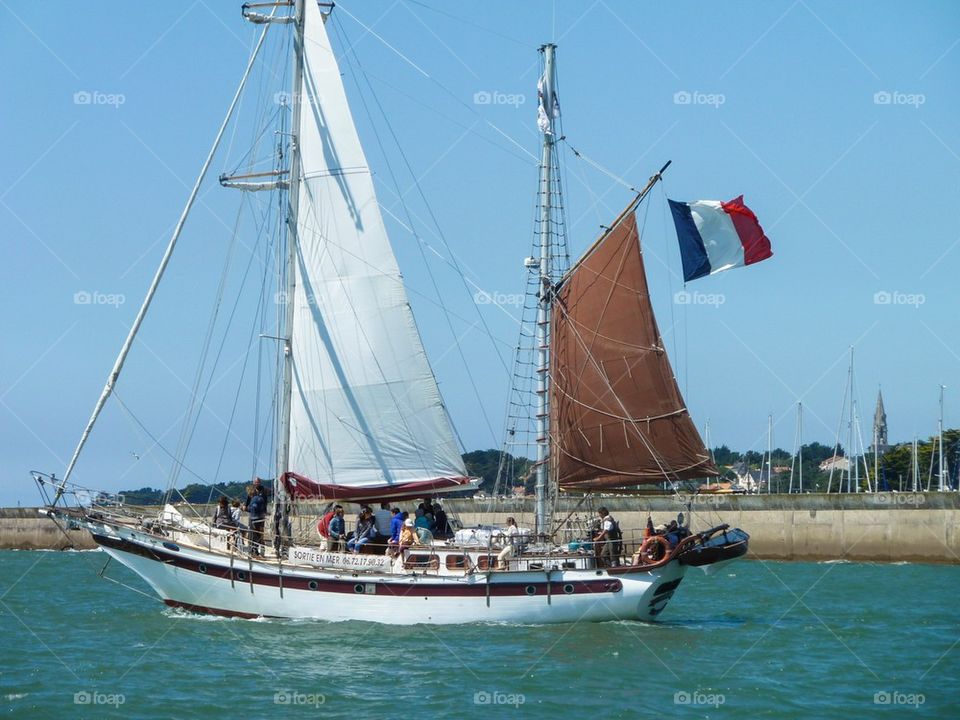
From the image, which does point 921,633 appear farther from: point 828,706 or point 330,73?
point 330,73

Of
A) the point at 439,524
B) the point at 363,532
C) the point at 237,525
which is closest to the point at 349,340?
the point at 363,532

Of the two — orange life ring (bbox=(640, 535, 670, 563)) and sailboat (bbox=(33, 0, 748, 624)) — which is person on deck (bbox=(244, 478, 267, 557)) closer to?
sailboat (bbox=(33, 0, 748, 624))

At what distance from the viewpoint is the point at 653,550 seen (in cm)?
3353

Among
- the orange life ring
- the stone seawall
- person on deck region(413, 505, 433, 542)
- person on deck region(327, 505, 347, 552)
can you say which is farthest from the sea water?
the stone seawall

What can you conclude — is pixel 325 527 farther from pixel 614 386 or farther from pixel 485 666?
pixel 614 386

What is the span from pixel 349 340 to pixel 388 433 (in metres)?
2.73

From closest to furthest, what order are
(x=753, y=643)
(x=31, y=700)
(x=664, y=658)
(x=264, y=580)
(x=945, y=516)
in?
(x=31, y=700) → (x=664, y=658) → (x=753, y=643) → (x=264, y=580) → (x=945, y=516)

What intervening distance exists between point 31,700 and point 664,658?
43.4ft

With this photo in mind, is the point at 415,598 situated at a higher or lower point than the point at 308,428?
lower

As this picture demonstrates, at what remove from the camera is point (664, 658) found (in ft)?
94.7

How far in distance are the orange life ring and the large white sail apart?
5.73 meters

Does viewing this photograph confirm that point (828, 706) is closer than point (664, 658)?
Yes

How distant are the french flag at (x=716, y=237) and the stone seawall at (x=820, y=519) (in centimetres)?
2414

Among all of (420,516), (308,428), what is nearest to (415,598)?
(420,516)
